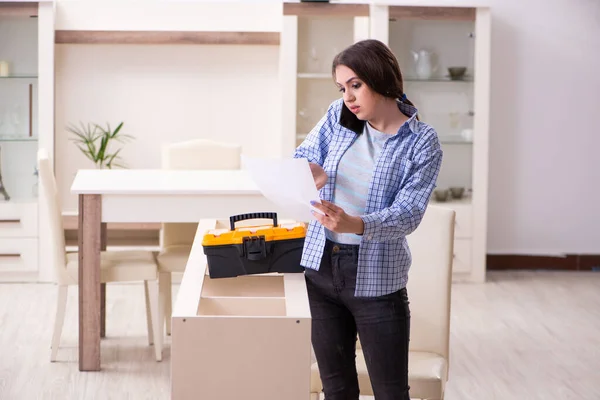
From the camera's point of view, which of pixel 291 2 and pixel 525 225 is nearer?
pixel 291 2

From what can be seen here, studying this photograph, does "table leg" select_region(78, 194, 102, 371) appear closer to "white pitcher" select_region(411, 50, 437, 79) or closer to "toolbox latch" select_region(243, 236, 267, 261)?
"toolbox latch" select_region(243, 236, 267, 261)

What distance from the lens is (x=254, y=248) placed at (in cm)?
207

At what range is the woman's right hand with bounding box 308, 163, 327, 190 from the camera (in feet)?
6.73

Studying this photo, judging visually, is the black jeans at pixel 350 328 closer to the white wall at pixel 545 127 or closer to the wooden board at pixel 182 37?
the wooden board at pixel 182 37

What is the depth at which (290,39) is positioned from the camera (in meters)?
5.37

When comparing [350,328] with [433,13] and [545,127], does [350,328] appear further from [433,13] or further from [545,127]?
[545,127]

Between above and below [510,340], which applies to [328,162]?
above

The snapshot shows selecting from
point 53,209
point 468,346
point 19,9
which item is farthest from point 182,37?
point 468,346

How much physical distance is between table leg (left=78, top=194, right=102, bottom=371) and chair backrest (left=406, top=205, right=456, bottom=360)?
142cm

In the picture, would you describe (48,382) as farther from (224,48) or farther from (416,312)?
(224,48)

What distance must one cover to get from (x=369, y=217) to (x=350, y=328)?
1.09 ft

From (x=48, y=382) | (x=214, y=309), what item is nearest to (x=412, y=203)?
(x=214, y=309)

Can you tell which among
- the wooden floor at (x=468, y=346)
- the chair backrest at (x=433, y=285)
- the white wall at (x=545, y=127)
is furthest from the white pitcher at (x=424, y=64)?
the chair backrest at (x=433, y=285)

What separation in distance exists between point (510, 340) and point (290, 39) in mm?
2185
